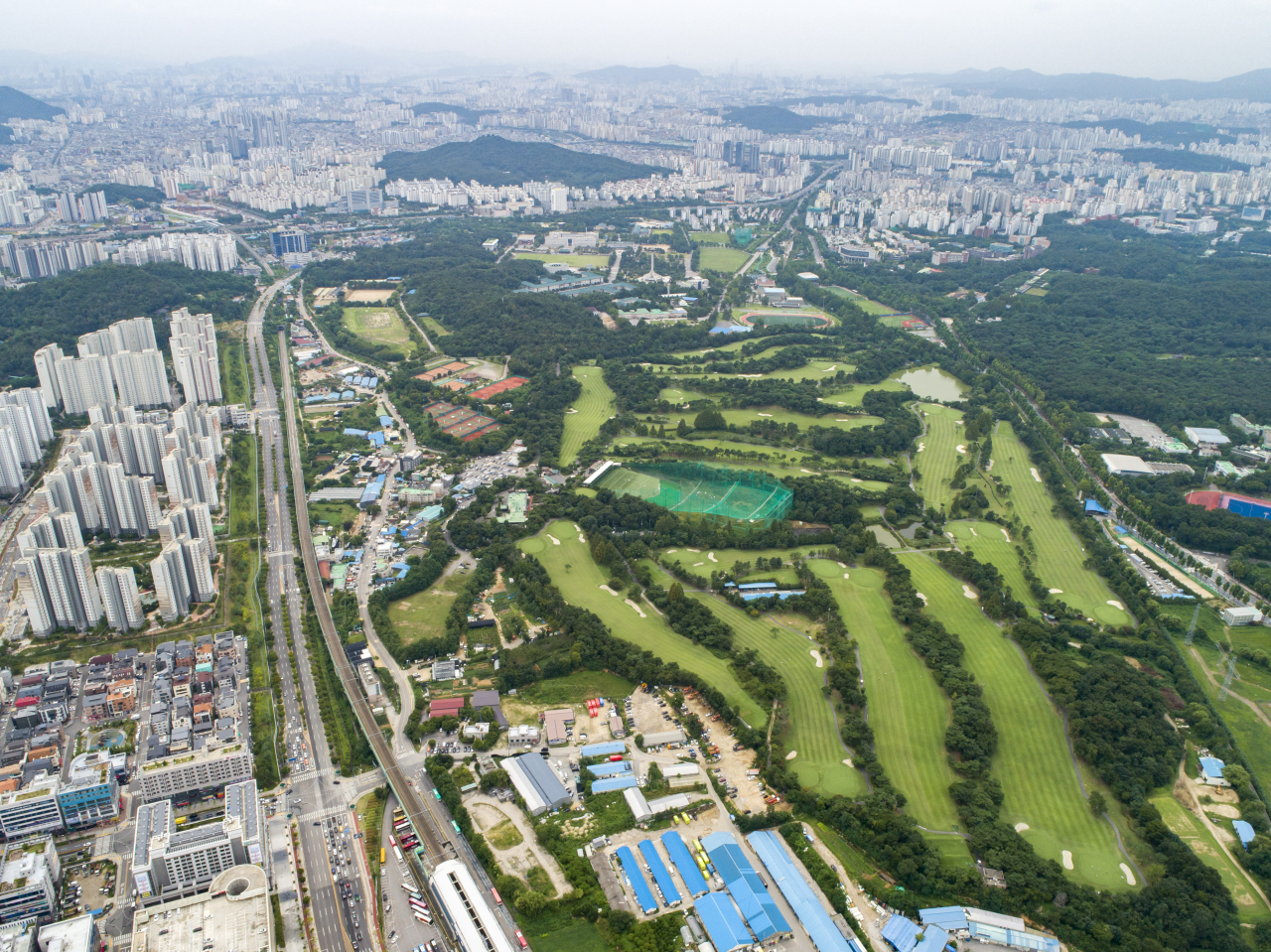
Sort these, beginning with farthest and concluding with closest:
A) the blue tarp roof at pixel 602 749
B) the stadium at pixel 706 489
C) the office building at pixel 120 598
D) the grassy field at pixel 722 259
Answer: the grassy field at pixel 722 259
the stadium at pixel 706 489
the office building at pixel 120 598
the blue tarp roof at pixel 602 749

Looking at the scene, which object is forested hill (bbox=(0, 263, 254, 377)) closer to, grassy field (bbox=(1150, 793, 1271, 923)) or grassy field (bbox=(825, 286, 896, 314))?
grassy field (bbox=(825, 286, 896, 314))

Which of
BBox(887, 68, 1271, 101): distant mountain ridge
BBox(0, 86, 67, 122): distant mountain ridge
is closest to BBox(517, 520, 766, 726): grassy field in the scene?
BBox(0, 86, 67, 122): distant mountain ridge

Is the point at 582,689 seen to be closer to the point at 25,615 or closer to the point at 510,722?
the point at 510,722

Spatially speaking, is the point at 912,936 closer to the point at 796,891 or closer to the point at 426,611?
the point at 796,891

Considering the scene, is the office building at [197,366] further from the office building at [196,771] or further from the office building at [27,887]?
the office building at [27,887]

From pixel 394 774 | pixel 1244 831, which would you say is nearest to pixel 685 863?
pixel 394 774

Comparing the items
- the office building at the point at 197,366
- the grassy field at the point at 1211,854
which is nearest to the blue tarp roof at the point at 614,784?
the grassy field at the point at 1211,854
